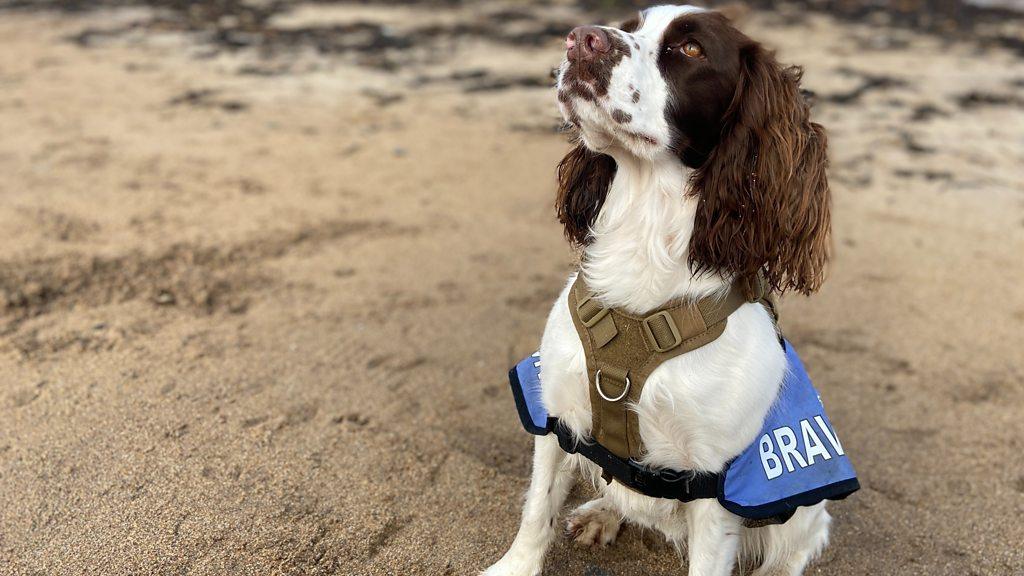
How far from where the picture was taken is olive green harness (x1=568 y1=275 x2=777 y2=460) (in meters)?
2.14

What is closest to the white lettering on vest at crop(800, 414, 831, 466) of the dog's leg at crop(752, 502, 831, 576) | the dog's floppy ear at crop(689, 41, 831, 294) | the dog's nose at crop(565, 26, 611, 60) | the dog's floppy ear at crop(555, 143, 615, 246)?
the dog's leg at crop(752, 502, 831, 576)

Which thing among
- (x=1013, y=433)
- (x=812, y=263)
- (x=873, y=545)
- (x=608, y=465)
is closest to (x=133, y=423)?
(x=608, y=465)

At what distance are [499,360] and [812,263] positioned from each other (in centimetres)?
196

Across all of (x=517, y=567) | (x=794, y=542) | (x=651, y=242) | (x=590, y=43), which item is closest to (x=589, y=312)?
(x=651, y=242)

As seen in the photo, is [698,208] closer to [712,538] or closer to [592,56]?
[592,56]

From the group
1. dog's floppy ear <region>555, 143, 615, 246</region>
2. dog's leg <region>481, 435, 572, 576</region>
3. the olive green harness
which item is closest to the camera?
the olive green harness

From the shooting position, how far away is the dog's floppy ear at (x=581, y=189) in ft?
7.79

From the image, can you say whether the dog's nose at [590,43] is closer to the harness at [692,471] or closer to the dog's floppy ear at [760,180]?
the dog's floppy ear at [760,180]

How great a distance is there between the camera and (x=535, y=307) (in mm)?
4395

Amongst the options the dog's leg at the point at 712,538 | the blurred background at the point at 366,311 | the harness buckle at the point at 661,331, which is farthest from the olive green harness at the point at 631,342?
the blurred background at the point at 366,311

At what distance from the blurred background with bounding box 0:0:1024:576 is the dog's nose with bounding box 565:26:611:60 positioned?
1.68 metres

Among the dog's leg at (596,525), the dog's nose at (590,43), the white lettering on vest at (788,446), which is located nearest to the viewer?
the dog's nose at (590,43)

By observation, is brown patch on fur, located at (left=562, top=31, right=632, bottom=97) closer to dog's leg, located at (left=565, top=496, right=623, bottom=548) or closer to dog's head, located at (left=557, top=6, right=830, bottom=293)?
dog's head, located at (left=557, top=6, right=830, bottom=293)

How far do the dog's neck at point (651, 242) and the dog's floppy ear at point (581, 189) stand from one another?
108 millimetres
